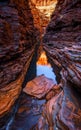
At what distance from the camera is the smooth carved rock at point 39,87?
15.3 feet

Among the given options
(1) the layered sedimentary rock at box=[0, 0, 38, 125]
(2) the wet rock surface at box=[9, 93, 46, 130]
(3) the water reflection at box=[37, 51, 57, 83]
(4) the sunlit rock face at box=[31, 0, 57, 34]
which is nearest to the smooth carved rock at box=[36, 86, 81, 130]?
(2) the wet rock surface at box=[9, 93, 46, 130]

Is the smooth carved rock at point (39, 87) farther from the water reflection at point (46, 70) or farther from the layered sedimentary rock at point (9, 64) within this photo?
the water reflection at point (46, 70)

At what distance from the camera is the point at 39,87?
16.4 feet

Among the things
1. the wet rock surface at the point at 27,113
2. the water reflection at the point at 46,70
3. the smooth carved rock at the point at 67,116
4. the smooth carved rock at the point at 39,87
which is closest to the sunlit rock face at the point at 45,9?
the water reflection at the point at 46,70

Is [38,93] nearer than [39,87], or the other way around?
[38,93]

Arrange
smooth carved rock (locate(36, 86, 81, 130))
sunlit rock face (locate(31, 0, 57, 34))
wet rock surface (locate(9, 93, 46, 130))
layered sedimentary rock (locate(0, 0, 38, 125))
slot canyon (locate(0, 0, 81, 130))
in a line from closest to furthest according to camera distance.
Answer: smooth carved rock (locate(36, 86, 81, 130)) → slot canyon (locate(0, 0, 81, 130)) → wet rock surface (locate(9, 93, 46, 130)) → layered sedimentary rock (locate(0, 0, 38, 125)) → sunlit rock face (locate(31, 0, 57, 34))

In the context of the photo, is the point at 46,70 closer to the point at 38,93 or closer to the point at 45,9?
the point at 38,93

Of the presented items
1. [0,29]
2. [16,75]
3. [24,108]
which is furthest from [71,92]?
[0,29]

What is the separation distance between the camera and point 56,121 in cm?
269

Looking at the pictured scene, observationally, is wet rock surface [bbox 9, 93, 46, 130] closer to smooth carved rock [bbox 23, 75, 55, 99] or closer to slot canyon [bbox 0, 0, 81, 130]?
slot canyon [bbox 0, 0, 81, 130]

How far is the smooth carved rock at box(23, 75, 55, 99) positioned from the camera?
4656mm

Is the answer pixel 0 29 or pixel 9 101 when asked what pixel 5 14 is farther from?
pixel 9 101

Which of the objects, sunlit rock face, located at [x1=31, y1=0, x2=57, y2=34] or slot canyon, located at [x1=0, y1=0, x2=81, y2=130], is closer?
slot canyon, located at [x1=0, y1=0, x2=81, y2=130]

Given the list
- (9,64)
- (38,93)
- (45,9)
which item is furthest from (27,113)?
(45,9)
